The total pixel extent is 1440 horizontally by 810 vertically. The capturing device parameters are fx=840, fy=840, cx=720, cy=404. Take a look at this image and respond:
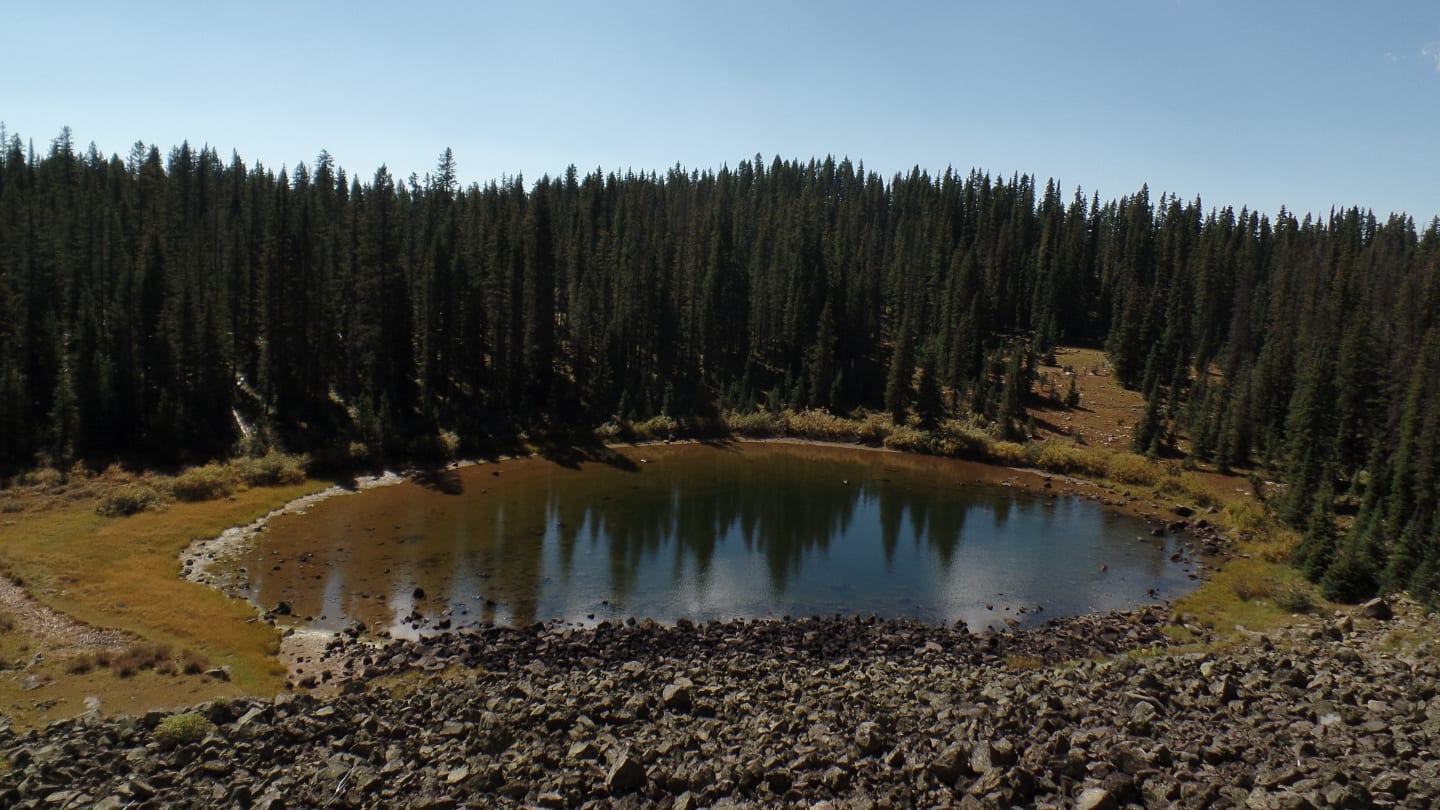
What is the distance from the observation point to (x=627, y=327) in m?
78.5

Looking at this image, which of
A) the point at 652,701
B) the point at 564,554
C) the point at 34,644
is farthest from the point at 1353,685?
the point at 34,644

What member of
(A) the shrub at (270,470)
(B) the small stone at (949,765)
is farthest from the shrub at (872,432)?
(B) the small stone at (949,765)

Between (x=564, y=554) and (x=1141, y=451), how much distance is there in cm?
4564

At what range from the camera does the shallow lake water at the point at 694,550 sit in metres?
34.1

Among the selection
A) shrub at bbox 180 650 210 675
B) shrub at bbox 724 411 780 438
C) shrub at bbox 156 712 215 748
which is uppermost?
shrub at bbox 724 411 780 438

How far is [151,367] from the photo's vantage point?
2267 inches

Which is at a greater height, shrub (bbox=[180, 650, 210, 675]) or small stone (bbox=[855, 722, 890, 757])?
small stone (bbox=[855, 722, 890, 757])

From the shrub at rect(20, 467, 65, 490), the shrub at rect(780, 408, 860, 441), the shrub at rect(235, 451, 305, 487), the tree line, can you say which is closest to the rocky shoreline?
the tree line

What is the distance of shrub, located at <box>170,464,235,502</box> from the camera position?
4512cm

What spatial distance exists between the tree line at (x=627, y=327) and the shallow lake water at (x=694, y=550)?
30.4ft

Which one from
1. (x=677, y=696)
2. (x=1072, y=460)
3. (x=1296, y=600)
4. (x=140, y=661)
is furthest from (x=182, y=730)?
(x=1072, y=460)

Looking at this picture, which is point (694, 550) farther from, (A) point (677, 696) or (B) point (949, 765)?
(B) point (949, 765)

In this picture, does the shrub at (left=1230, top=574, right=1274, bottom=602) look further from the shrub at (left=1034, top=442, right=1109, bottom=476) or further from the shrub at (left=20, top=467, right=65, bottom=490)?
the shrub at (left=20, top=467, right=65, bottom=490)

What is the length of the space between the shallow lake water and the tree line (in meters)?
9.26
